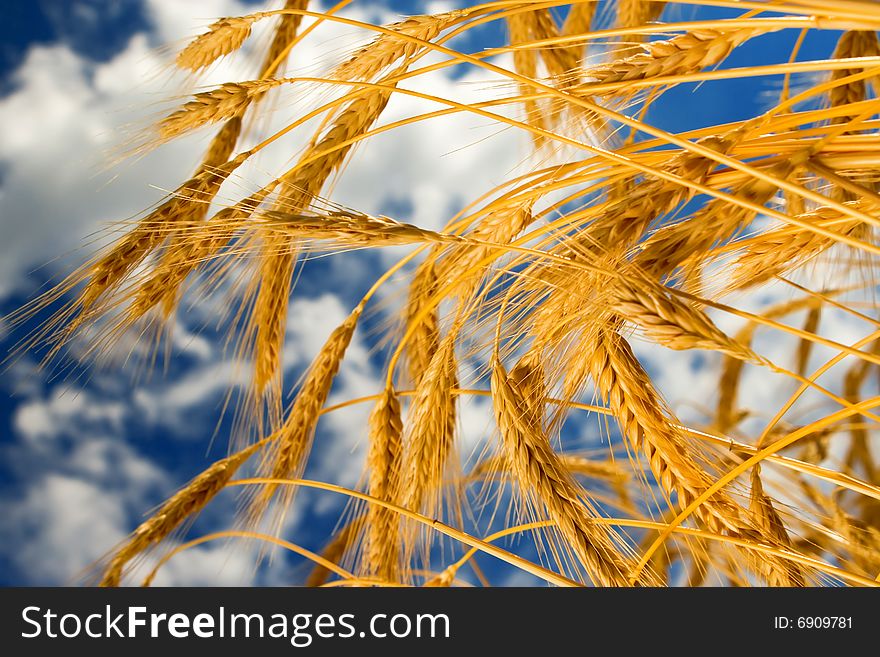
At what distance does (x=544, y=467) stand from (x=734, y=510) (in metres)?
0.24

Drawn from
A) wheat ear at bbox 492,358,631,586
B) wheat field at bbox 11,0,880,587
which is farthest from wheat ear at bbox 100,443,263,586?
wheat ear at bbox 492,358,631,586

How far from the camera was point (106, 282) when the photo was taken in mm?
1021

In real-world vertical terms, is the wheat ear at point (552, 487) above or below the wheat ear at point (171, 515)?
below

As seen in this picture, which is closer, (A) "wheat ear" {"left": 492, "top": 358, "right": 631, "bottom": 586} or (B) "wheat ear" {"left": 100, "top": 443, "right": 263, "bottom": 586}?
(A) "wheat ear" {"left": 492, "top": 358, "right": 631, "bottom": 586}

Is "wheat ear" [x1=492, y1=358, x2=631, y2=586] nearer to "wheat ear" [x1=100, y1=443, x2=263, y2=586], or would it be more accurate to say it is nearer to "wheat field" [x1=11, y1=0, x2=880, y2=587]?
"wheat field" [x1=11, y1=0, x2=880, y2=587]

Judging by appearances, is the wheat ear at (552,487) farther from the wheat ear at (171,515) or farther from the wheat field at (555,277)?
the wheat ear at (171,515)

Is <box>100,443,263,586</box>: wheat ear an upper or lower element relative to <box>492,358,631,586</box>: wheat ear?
upper

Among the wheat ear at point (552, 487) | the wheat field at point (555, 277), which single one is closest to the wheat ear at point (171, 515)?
the wheat field at point (555, 277)

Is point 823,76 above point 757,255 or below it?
above

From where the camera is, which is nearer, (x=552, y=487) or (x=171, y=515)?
(x=552, y=487)

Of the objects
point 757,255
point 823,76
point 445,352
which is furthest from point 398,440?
point 823,76
